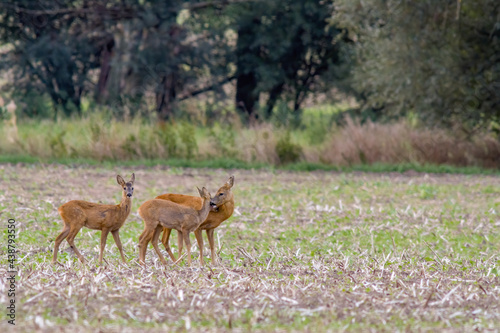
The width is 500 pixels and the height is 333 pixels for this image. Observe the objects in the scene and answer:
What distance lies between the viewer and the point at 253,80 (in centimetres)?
3281

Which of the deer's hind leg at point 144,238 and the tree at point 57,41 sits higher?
the tree at point 57,41

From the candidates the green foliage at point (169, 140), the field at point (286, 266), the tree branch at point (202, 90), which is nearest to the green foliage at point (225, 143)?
the green foliage at point (169, 140)

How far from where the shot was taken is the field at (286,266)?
543cm

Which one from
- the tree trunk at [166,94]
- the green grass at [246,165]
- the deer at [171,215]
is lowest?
the green grass at [246,165]

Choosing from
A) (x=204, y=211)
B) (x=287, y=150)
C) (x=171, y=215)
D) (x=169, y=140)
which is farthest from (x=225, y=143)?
(x=171, y=215)

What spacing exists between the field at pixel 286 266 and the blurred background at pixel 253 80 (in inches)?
159

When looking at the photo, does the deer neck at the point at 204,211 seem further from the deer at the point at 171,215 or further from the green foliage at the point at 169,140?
the green foliage at the point at 169,140

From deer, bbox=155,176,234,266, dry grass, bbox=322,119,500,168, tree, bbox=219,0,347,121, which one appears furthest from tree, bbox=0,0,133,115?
deer, bbox=155,176,234,266

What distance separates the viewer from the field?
5.43m

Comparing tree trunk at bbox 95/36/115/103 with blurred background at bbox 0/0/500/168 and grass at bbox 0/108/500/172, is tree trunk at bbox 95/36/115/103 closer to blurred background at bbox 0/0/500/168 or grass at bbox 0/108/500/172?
blurred background at bbox 0/0/500/168

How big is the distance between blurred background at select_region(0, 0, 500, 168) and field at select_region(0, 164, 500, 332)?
4028 mm

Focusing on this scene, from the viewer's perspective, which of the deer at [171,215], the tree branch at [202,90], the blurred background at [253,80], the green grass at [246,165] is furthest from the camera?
the tree branch at [202,90]

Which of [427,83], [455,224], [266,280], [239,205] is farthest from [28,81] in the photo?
[266,280]

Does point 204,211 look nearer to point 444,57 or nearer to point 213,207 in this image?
point 213,207
